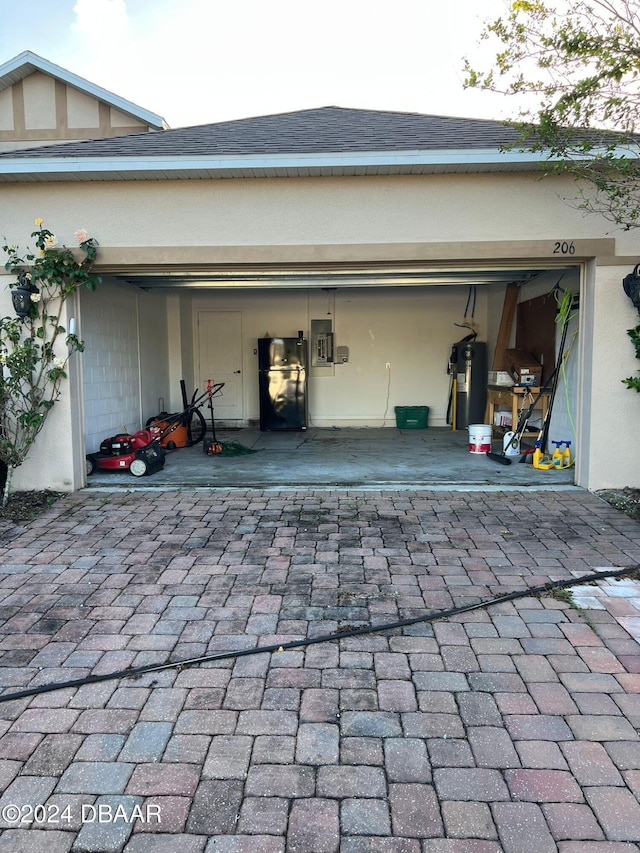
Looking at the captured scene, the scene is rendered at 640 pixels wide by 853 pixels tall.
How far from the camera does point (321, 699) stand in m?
2.23

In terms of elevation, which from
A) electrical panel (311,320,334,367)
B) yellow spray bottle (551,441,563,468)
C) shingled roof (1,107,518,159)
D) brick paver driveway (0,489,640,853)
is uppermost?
shingled roof (1,107,518,159)

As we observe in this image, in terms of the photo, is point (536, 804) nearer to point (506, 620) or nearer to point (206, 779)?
point (206, 779)

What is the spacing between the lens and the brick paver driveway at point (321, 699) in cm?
165

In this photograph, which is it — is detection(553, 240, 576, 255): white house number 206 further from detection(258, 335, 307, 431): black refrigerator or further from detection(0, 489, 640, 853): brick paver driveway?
detection(258, 335, 307, 431): black refrigerator

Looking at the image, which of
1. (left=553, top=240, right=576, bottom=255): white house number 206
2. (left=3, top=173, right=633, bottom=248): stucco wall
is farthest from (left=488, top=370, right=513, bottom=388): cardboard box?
(left=3, top=173, right=633, bottom=248): stucco wall

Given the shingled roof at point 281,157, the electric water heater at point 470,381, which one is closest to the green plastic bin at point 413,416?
the electric water heater at point 470,381

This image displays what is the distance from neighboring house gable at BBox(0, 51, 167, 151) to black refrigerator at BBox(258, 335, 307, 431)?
4.59 m

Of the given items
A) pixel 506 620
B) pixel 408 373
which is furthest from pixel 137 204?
pixel 408 373

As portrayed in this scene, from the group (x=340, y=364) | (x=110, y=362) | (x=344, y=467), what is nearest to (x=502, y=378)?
(x=344, y=467)

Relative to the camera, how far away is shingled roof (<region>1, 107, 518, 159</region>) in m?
4.96

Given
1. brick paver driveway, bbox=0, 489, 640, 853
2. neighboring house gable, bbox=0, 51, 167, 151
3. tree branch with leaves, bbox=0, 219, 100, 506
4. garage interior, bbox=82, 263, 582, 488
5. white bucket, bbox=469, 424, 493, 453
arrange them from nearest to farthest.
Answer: brick paver driveway, bbox=0, 489, 640, 853, tree branch with leaves, bbox=0, 219, 100, 506, garage interior, bbox=82, 263, 582, 488, white bucket, bbox=469, 424, 493, 453, neighboring house gable, bbox=0, 51, 167, 151

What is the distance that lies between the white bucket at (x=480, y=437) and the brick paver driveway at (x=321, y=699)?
313 centimetres

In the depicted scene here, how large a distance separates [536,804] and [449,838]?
302mm

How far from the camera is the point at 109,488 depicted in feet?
18.4
